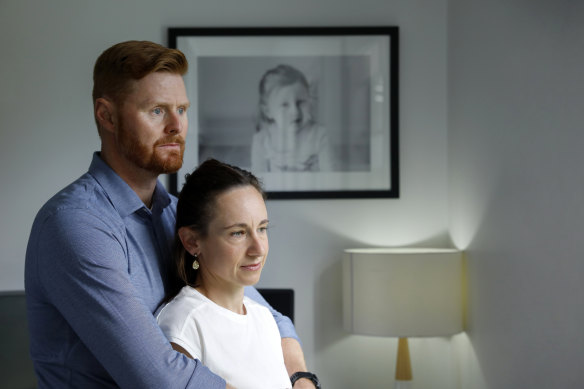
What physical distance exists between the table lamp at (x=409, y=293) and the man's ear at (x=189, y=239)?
4.84 feet

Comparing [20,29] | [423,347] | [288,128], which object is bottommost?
[423,347]

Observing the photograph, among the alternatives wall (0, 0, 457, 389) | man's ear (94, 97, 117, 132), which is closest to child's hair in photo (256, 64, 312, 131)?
wall (0, 0, 457, 389)

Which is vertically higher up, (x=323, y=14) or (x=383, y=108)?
(x=323, y=14)

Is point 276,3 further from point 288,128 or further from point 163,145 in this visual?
point 163,145

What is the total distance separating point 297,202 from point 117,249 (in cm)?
196

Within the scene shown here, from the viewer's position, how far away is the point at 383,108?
316cm

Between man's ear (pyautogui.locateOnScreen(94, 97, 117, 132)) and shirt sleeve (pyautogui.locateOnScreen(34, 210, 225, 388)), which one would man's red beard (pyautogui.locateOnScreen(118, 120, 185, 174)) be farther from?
shirt sleeve (pyautogui.locateOnScreen(34, 210, 225, 388))

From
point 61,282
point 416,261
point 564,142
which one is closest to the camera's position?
point 61,282

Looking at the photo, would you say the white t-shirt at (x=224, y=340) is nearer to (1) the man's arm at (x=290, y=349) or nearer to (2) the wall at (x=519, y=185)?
(1) the man's arm at (x=290, y=349)

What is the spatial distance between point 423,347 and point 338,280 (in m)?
0.51

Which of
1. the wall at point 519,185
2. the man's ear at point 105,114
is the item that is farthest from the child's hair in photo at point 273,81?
the man's ear at point 105,114

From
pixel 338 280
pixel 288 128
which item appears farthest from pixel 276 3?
pixel 338 280

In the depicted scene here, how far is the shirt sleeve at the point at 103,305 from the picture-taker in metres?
1.14

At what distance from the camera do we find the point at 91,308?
1.15 m
